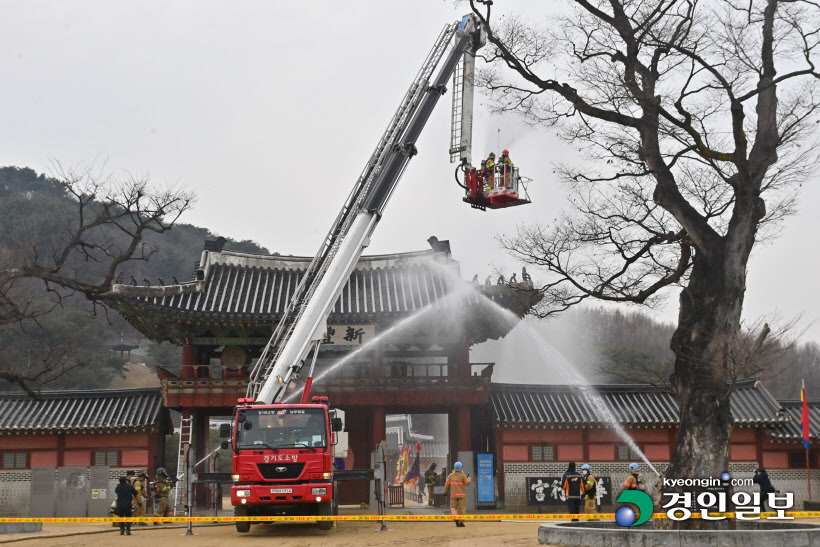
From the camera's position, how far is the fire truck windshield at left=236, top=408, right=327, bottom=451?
20.3 m

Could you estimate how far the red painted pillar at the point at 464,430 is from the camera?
1341 inches

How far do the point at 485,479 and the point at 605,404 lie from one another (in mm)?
6039

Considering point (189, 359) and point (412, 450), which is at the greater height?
A: point (189, 359)

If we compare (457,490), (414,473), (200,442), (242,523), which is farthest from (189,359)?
(414,473)

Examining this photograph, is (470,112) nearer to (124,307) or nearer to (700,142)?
(700,142)

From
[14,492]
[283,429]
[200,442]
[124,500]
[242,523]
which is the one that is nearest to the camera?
[283,429]

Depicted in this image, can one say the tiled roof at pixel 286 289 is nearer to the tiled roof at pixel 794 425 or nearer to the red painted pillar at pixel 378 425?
the red painted pillar at pixel 378 425

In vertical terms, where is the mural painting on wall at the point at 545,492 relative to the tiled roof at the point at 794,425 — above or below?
below

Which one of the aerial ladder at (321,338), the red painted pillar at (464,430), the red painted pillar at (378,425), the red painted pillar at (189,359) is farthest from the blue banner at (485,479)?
the red painted pillar at (189,359)

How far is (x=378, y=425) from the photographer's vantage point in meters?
34.0

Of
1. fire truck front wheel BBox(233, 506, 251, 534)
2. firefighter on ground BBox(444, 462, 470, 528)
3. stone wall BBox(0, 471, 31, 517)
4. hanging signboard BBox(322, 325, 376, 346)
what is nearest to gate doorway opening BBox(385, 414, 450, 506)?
hanging signboard BBox(322, 325, 376, 346)

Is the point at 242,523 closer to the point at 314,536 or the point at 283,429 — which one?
the point at 314,536

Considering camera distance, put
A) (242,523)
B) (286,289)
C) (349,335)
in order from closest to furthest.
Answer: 1. (242,523)
2. (349,335)
3. (286,289)

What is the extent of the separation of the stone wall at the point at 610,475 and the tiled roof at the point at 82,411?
14.0 metres
